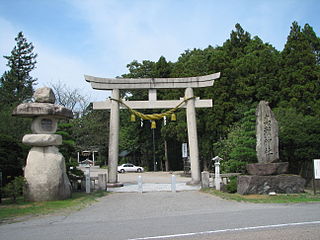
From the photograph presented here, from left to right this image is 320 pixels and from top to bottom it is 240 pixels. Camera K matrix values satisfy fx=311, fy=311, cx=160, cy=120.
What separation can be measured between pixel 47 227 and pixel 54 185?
486 cm

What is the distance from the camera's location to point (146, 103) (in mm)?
18656

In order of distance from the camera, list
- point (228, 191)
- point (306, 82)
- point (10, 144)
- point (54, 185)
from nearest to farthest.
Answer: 1. point (54, 185)
2. point (228, 191)
3. point (10, 144)
4. point (306, 82)

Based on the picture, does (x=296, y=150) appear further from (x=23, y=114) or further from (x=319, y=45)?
(x=319, y=45)

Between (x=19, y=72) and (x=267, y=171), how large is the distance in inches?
1558

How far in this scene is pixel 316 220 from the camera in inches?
288

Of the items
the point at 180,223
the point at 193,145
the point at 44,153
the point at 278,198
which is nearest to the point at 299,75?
the point at 193,145

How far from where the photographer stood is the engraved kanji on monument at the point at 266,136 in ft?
43.2

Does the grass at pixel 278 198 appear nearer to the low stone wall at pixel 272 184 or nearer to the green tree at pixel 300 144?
the low stone wall at pixel 272 184

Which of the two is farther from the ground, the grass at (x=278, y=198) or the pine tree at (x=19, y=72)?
the pine tree at (x=19, y=72)

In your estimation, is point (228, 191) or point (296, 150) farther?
point (296, 150)

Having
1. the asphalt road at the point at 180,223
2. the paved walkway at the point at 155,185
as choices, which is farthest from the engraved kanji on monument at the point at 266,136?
the paved walkway at the point at 155,185

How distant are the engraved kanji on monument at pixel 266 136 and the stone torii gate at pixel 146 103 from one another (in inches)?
203

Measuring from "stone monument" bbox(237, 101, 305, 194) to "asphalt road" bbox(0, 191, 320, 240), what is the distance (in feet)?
7.17

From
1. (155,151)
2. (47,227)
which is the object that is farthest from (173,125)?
(47,227)
